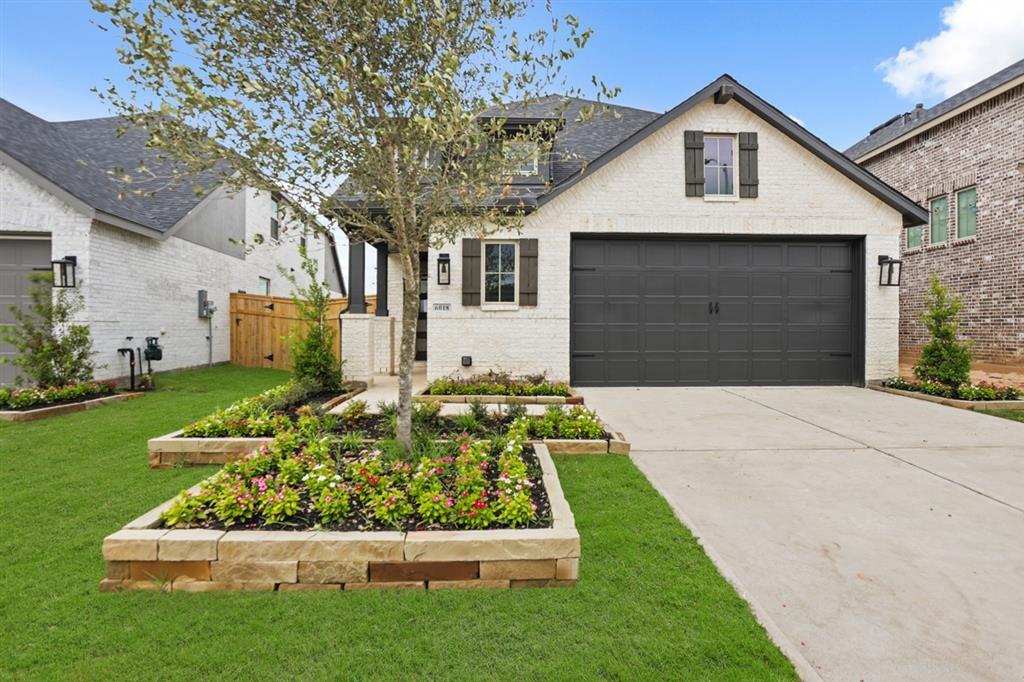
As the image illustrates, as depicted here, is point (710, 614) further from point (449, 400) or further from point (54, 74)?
point (54, 74)

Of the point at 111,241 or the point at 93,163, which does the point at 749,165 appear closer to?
the point at 111,241

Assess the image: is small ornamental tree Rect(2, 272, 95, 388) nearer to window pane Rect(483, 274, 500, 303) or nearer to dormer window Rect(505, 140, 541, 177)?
window pane Rect(483, 274, 500, 303)

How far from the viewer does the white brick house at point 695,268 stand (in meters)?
8.11

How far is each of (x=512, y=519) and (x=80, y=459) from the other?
4457 mm

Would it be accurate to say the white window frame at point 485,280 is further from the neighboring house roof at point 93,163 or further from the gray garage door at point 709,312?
the neighboring house roof at point 93,163

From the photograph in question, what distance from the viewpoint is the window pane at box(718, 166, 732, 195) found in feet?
27.2

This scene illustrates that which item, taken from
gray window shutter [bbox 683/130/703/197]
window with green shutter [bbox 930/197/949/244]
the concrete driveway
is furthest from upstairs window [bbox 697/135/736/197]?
window with green shutter [bbox 930/197/949/244]

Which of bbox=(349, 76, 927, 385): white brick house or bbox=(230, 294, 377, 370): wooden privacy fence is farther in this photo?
bbox=(230, 294, 377, 370): wooden privacy fence

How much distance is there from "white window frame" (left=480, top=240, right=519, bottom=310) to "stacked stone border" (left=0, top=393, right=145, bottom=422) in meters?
6.09

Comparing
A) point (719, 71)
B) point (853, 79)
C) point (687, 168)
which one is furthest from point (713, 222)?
point (853, 79)

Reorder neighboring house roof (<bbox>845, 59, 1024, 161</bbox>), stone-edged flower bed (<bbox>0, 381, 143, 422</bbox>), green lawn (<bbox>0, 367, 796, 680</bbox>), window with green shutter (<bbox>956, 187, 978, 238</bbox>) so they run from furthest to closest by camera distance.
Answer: window with green shutter (<bbox>956, 187, 978, 238</bbox>)
neighboring house roof (<bbox>845, 59, 1024, 161</bbox>)
stone-edged flower bed (<bbox>0, 381, 143, 422</bbox>)
green lawn (<bbox>0, 367, 796, 680</bbox>)

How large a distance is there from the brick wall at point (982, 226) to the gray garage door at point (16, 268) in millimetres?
19660

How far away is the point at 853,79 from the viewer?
13.4 m

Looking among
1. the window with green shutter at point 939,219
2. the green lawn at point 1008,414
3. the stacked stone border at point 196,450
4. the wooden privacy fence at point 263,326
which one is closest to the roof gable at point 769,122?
the green lawn at point 1008,414
